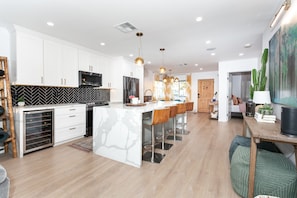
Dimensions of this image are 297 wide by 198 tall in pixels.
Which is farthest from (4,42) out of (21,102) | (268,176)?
(268,176)

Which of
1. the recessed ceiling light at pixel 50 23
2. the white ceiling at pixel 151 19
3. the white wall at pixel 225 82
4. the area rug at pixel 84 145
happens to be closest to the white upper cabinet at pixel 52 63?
the white ceiling at pixel 151 19

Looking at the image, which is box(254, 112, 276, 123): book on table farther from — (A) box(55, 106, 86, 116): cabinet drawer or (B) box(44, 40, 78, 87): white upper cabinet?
(B) box(44, 40, 78, 87): white upper cabinet

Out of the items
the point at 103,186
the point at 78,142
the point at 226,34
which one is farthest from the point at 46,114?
the point at 226,34

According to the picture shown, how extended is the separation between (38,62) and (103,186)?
301cm

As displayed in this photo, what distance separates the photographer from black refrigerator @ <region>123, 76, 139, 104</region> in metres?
5.44

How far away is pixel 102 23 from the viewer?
2801 millimetres

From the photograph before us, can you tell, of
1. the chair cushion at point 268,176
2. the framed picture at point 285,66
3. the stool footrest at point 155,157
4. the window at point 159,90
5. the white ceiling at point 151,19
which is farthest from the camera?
the window at point 159,90

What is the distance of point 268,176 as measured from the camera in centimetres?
150

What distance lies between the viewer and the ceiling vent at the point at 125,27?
2.82 metres

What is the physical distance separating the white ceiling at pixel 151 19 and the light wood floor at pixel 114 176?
2.54 meters

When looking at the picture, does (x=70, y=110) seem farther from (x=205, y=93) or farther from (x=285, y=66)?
(x=205, y=93)

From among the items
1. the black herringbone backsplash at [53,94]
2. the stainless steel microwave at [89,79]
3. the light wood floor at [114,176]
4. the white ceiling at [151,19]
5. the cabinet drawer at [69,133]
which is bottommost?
the light wood floor at [114,176]

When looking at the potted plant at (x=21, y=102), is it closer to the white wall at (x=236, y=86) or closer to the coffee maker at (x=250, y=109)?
the coffee maker at (x=250, y=109)

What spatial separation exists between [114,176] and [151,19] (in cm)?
268
